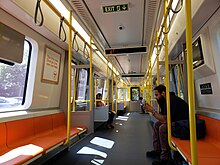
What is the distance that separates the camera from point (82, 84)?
639 cm

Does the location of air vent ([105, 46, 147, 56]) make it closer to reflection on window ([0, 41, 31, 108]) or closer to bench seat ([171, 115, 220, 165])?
reflection on window ([0, 41, 31, 108])

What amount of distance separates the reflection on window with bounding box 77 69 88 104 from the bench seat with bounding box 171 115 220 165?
4111mm

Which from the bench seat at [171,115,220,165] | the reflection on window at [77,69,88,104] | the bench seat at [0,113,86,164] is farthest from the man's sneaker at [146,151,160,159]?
the reflection on window at [77,69,88,104]

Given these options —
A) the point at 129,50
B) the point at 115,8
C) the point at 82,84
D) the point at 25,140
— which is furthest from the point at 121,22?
the point at 82,84

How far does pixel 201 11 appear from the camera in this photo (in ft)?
7.47

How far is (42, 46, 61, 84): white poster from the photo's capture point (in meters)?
3.79

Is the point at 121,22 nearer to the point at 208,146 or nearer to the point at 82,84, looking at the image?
the point at 208,146

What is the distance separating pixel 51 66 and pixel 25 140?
1829mm

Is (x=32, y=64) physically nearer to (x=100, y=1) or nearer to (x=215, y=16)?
(x=100, y=1)

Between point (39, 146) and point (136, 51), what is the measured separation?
3891 millimetres

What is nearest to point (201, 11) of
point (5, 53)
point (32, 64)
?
point (5, 53)

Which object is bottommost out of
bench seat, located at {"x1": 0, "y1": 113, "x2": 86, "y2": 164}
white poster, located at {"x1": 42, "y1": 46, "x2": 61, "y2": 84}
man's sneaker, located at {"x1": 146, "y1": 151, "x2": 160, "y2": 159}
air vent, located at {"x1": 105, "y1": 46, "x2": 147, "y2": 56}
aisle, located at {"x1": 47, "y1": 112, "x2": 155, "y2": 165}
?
aisle, located at {"x1": 47, "y1": 112, "x2": 155, "y2": 165}

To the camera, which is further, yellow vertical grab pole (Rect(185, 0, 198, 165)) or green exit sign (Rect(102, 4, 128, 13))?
green exit sign (Rect(102, 4, 128, 13))

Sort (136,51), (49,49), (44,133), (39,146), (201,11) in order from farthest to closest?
(136,51)
(49,49)
(44,133)
(39,146)
(201,11)
